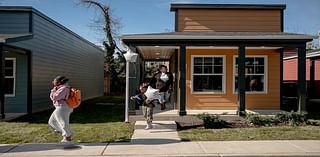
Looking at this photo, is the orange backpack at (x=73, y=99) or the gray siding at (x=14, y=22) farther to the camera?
the gray siding at (x=14, y=22)

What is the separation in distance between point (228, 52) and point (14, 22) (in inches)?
367

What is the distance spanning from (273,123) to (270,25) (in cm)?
587

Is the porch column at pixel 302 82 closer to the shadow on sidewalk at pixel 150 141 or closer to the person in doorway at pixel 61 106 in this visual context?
the shadow on sidewalk at pixel 150 141

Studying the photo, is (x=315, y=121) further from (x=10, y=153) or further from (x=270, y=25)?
(x=10, y=153)

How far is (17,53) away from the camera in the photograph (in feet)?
52.4

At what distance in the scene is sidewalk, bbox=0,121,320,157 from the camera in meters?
8.16

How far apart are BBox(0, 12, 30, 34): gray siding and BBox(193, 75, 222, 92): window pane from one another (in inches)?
300

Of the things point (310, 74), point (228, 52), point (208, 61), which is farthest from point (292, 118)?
point (310, 74)

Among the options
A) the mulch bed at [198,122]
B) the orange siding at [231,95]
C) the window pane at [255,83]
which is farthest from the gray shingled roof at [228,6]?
the mulch bed at [198,122]

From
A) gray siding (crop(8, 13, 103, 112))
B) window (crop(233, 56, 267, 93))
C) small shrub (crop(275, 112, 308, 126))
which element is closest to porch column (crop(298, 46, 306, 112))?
small shrub (crop(275, 112, 308, 126))

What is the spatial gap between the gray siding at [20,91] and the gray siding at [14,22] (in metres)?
1.12

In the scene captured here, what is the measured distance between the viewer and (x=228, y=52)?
15.6m

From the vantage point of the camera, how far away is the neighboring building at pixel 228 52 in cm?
1350

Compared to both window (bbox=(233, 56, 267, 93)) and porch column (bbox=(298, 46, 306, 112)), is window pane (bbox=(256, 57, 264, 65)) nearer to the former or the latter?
window (bbox=(233, 56, 267, 93))
